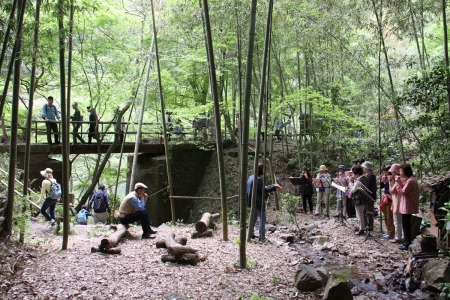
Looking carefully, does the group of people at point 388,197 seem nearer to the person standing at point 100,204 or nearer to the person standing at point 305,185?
the person standing at point 305,185

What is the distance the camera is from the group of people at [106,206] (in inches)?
261

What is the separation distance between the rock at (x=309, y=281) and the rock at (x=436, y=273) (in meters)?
1.07

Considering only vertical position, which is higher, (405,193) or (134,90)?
(134,90)

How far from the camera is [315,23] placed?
28.0 feet

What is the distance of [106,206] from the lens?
876 cm

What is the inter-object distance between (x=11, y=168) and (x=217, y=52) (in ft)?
24.7

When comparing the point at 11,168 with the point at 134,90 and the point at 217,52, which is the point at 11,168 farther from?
the point at 217,52

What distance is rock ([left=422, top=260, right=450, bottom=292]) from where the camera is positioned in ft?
13.1

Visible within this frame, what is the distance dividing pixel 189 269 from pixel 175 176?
333 inches

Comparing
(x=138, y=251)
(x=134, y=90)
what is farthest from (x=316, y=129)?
(x=138, y=251)

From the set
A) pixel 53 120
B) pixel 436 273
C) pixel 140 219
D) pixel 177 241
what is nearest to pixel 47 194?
pixel 140 219

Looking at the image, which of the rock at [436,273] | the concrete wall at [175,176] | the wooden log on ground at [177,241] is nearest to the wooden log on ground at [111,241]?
Answer: the wooden log on ground at [177,241]

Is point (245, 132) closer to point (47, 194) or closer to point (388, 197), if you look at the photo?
point (388, 197)

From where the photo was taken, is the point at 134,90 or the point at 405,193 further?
the point at 134,90
